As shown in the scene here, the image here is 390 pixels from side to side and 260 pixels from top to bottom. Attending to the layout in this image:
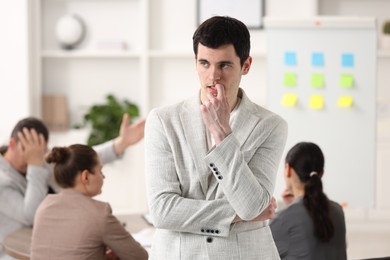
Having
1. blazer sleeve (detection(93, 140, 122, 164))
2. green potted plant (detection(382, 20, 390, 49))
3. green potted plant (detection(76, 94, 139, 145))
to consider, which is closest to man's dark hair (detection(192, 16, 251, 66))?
blazer sleeve (detection(93, 140, 122, 164))

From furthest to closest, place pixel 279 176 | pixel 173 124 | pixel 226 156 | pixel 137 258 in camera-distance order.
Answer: pixel 279 176
pixel 137 258
pixel 173 124
pixel 226 156

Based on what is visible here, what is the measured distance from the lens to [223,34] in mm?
1969

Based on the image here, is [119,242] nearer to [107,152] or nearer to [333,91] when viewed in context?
[107,152]

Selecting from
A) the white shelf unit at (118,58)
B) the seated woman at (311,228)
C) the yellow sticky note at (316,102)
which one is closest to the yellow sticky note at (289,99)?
the yellow sticky note at (316,102)

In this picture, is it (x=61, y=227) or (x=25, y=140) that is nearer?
(x=61, y=227)

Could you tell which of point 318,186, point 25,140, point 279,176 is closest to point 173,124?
point 318,186

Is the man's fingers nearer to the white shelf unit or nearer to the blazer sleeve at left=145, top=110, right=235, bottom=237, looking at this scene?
the blazer sleeve at left=145, top=110, right=235, bottom=237

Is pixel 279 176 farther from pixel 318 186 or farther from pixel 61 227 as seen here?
pixel 61 227

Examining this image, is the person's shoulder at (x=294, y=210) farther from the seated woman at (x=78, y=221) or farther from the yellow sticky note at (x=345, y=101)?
the yellow sticky note at (x=345, y=101)

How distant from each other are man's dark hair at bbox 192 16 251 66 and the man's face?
1 centimetres

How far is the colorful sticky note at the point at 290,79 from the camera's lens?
5.47 metres

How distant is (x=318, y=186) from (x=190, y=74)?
3802 millimetres

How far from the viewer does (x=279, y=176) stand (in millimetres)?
5434

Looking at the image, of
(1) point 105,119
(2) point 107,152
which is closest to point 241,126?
(2) point 107,152
